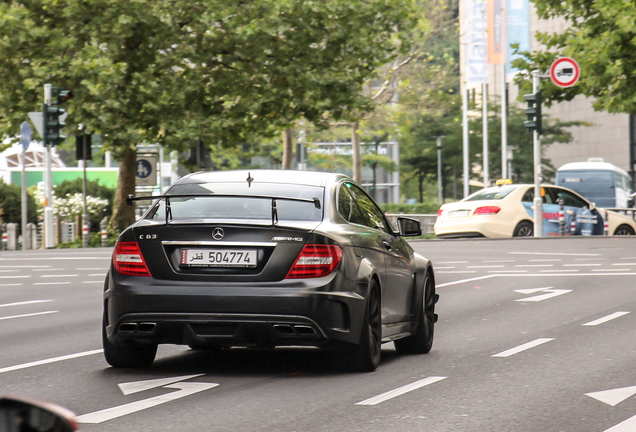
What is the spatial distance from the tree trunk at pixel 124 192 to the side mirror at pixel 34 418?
33.4m

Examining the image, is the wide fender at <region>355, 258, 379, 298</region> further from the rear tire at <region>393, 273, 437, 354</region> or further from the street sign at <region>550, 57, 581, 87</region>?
the street sign at <region>550, 57, 581, 87</region>

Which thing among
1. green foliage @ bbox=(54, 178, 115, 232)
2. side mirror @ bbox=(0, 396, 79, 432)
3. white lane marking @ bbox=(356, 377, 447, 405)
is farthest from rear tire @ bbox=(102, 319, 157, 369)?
green foliage @ bbox=(54, 178, 115, 232)

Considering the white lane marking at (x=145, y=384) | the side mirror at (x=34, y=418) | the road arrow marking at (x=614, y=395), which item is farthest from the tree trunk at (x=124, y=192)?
the side mirror at (x=34, y=418)

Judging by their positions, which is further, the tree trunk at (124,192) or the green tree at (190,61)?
the tree trunk at (124,192)

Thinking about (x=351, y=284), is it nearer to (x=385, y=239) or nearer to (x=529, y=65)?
(x=385, y=239)

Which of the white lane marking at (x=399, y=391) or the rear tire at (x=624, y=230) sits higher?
the white lane marking at (x=399, y=391)

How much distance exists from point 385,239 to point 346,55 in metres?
26.9

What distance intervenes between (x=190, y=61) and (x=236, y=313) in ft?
90.1

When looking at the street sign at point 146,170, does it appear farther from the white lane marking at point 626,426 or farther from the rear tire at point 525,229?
the white lane marking at point 626,426

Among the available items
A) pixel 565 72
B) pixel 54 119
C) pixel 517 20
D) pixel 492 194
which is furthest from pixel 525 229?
pixel 517 20

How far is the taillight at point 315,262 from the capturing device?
678 cm

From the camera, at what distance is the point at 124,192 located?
35.7 meters

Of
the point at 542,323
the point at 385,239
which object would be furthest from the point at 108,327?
the point at 542,323

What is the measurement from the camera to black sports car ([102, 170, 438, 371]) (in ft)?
21.9
